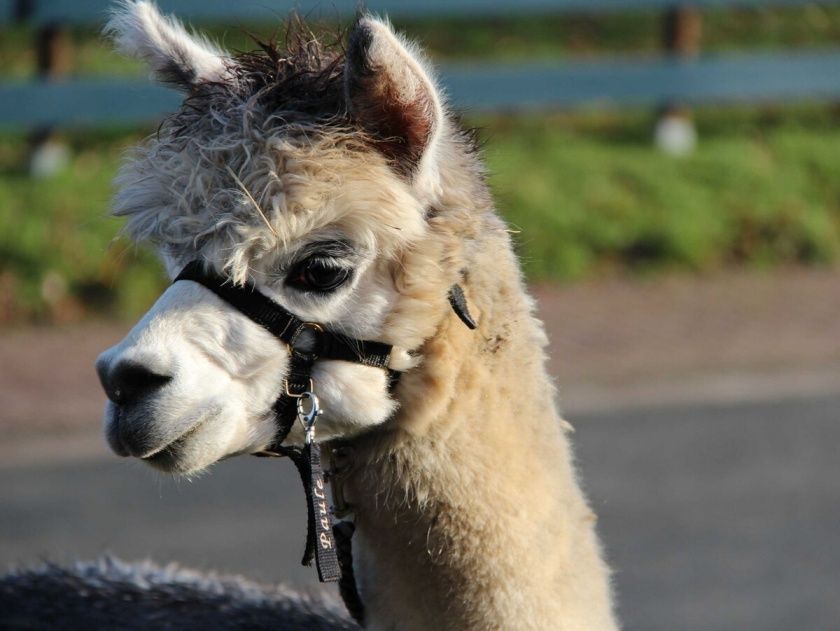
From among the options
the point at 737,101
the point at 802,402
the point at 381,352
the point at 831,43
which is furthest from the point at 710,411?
the point at 831,43

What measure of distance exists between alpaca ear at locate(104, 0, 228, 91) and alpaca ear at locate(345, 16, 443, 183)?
427 millimetres

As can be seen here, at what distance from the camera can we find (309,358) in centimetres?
249

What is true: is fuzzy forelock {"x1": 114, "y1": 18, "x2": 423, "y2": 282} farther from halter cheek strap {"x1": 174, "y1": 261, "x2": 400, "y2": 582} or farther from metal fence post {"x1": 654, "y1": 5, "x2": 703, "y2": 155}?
metal fence post {"x1": 654, "y1": 5, "x2": 703, "y2": 155}

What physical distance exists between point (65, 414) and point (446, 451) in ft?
17.4

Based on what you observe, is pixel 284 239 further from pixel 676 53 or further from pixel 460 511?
pixel 676 53

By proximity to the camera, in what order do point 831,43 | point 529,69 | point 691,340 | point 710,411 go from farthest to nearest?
point 831,43
point 529,69
point 691,340
point 710,411

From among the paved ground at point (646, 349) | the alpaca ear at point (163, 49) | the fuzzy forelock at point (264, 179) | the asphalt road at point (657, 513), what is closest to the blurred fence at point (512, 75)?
the paved ground at point (646, 349)

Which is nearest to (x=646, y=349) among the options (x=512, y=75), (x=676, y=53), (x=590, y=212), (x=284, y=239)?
(x=590, y=212)

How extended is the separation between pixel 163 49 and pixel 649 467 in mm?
4591

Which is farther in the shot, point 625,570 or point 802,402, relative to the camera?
point 802,402

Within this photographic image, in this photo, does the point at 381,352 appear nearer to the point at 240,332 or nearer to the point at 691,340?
the point at 240,332

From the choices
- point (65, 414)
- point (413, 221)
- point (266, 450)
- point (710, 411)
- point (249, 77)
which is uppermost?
point (710, 411)

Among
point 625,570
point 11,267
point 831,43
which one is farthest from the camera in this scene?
point 831,43

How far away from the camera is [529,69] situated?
1049cm
